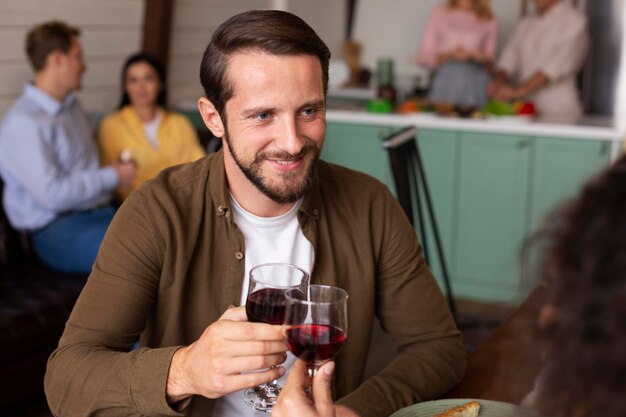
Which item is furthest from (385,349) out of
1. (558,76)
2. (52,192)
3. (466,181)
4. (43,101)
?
(558,76)

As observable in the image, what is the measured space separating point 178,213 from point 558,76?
181 inches

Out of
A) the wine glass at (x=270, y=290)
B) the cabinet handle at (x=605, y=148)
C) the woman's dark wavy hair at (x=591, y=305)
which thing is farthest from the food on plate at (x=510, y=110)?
the woman's dark wavy hair at (x=591, y=305)

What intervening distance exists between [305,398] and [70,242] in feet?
8.29

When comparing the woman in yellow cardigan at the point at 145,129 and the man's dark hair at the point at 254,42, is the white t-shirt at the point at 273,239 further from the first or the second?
the woman in yellow cardigan at the point at 145,129

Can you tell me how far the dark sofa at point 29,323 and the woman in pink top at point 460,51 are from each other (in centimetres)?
337

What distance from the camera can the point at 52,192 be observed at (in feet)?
11.5

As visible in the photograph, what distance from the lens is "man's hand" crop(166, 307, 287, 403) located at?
1.22m

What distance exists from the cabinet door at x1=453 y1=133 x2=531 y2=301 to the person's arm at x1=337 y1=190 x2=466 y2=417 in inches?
116

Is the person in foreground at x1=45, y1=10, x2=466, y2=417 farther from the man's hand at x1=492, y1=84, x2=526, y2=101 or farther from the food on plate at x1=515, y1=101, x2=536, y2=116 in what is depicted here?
the man's hand at x1=492, y1=84, x2=526, y2=101

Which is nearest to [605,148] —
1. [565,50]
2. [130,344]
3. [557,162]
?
[557,162]

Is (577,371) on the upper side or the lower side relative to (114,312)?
upper

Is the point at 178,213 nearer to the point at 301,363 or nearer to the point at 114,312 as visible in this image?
the point at 114,312

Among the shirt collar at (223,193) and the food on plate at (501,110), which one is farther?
the food on plate at (501,110)

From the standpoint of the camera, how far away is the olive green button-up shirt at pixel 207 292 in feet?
4.68
